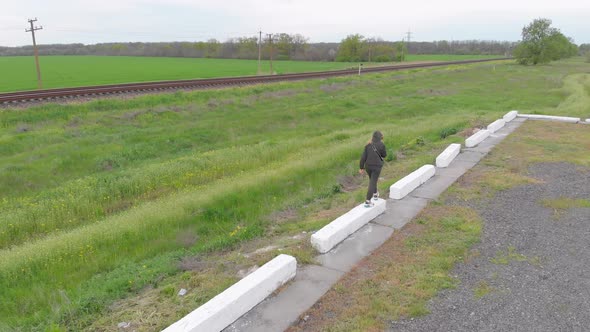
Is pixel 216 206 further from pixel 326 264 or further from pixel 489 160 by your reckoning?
pixel 489 160

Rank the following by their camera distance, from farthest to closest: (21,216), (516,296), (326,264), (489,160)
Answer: (489,160) → (21,216) → (326,264) → (516,296)

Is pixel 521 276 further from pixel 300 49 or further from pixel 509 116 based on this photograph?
pixel 300 49

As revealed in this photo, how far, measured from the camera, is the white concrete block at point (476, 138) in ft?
42.1

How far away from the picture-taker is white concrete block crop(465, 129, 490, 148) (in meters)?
12.8

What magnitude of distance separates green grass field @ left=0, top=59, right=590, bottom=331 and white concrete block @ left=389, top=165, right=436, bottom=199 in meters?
0.76

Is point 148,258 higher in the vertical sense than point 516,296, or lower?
lower

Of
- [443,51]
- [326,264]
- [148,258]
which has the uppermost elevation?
[443,51]

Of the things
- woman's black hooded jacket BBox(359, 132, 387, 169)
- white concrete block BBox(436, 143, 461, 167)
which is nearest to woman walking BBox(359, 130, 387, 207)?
woman's black hooded jacket BBox(359, 132, 387, 169)

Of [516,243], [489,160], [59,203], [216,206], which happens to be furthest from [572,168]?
[59,203]

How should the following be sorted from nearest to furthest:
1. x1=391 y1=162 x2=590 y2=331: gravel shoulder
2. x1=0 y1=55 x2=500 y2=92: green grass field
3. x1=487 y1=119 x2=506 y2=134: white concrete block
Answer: x1=391 y1=162 x2=590 y2=331: gravel shoulder < x1=487 y1=119 x2=506 y2=134: white concrete block < x1=0 y1=55 x2=500 y2=92: green grass field

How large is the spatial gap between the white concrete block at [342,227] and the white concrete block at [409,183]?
2.73ft

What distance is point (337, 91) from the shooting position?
102 feet

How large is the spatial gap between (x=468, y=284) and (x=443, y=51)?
14845 centimetres

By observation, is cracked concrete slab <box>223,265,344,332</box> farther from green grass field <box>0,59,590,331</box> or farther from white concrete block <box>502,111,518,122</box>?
white concrete block <box>502,111,518,122</box>
